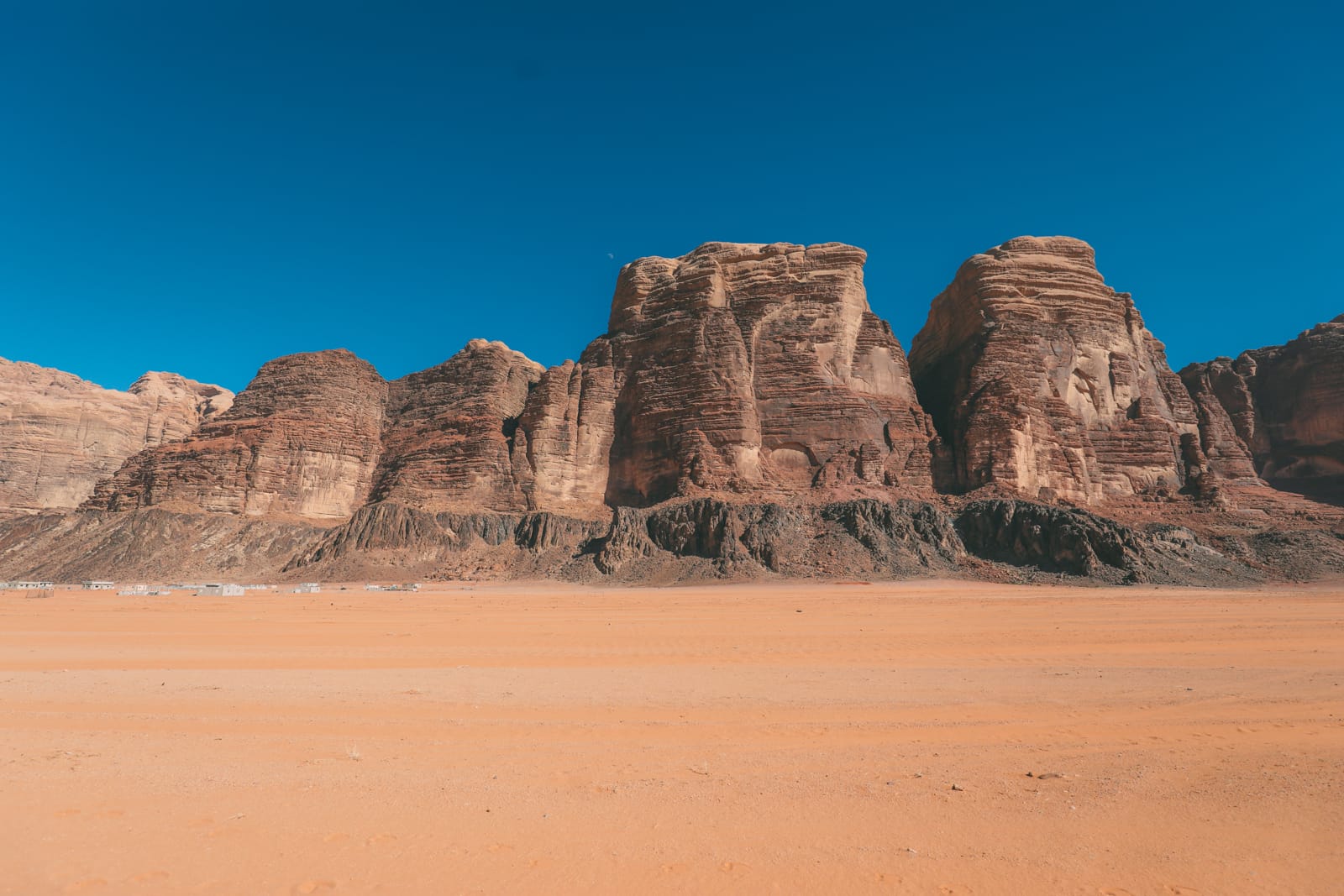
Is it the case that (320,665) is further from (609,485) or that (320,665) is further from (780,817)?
(609,485)

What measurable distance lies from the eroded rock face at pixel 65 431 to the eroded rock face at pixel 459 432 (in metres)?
49.5

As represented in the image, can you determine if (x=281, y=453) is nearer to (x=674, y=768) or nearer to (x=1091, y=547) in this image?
(x=1091, y=547)

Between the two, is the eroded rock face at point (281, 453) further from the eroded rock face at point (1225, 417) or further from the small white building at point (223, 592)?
the eroded rock face at point (1225, 417)

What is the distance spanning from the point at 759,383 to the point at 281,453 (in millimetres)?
43357

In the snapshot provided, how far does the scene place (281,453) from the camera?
62.6 meters

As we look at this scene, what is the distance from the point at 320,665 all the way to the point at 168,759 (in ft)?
17.9

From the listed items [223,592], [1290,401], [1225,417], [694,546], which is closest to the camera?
[223,592]

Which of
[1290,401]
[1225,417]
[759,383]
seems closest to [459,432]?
[759,383]

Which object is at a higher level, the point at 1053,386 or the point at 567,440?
the point at 1053,386

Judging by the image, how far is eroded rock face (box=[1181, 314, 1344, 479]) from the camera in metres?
68.8

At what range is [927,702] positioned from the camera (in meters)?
8.12

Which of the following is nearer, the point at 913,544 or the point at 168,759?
the point at 168,759

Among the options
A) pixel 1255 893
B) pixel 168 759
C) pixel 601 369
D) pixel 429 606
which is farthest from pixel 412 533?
pixel 1255 893

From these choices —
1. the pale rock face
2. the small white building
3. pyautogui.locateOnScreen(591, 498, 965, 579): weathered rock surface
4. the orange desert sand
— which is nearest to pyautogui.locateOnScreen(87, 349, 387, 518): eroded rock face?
the pale rock face
